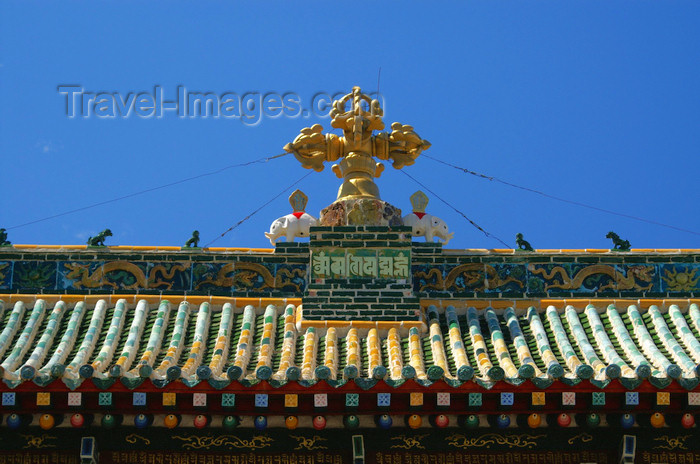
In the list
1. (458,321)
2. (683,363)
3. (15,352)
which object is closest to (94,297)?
(15,352)

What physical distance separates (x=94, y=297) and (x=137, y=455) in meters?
2.86

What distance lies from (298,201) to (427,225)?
5.29ft

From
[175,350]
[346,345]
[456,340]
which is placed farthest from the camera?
[346,345]

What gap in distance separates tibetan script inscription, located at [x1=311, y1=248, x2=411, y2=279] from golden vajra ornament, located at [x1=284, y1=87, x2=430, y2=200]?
124cm

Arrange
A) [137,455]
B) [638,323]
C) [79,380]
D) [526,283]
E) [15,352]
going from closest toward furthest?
[79,380]
[137,455]
[15,352]
[638,323]
[526,283]

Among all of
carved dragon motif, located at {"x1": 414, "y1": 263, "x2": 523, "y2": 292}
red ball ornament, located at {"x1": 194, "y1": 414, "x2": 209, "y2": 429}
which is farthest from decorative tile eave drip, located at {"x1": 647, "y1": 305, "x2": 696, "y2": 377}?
red ball ornament, located at {"x1": 194, "y1": 414, "x2": 209, "y2": 429}

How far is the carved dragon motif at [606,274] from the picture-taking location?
619 inches

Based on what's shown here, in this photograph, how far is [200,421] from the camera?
1269 cm

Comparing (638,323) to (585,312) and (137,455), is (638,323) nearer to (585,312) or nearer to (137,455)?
(585,312)

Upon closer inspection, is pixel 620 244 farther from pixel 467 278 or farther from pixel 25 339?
pixel 25 339

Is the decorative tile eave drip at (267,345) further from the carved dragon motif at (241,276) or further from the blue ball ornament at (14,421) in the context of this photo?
the blue ball ornament at (14,421)

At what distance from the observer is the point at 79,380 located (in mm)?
12211

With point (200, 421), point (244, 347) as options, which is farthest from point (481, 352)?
point (200, 421)

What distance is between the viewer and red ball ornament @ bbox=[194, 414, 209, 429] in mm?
12680
